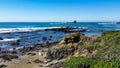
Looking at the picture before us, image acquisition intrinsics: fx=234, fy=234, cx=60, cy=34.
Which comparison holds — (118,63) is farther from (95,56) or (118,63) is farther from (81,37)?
(81,37)

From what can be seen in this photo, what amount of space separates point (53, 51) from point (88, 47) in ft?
22.4

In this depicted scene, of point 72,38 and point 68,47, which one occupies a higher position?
point 72,38

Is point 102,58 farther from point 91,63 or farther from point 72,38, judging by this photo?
point 72,38

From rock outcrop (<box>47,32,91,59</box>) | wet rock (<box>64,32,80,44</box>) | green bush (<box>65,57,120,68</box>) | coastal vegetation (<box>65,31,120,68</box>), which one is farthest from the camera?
wet rock (<box>64,32,80,44</box>)

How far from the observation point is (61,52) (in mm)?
21016

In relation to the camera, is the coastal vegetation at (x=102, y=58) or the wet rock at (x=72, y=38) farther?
the wet rock at (x=72, y=38)

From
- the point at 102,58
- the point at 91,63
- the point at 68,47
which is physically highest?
the point at 102,58

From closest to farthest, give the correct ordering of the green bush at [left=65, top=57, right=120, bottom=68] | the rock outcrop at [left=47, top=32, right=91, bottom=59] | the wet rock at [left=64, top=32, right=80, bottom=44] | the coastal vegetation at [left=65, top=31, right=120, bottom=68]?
the green bush at [left=65, top=57, right=120, bottom=68] → the coastal vegetation at [left=65, top=31, right=120, bottom=68] → the rock outcrop at [left=47, top=32, right=91, bottom=59] → the wet rock at [left=64, top=32, right=80, bottom=44]

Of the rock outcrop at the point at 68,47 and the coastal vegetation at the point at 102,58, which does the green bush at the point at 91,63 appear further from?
the rock outcrop at the point at 68,47

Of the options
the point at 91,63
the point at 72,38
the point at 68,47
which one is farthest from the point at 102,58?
the point at 72,38

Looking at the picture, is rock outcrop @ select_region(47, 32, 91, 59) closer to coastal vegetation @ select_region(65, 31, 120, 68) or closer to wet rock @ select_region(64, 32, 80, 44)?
wet rock @ select_region(64, 32, 80, 44)

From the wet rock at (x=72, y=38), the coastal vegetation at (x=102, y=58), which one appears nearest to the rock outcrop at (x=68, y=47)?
the wet rock at (x=72, y=38)

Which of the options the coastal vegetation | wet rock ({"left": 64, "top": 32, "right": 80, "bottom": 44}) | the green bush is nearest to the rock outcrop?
wet rock ({"left": 64, "top": 32, "right": 80, "bottom": 44})

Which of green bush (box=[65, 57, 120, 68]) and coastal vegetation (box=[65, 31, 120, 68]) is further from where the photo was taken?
coastal vegetation (box=[65, 31, 120, 68])
